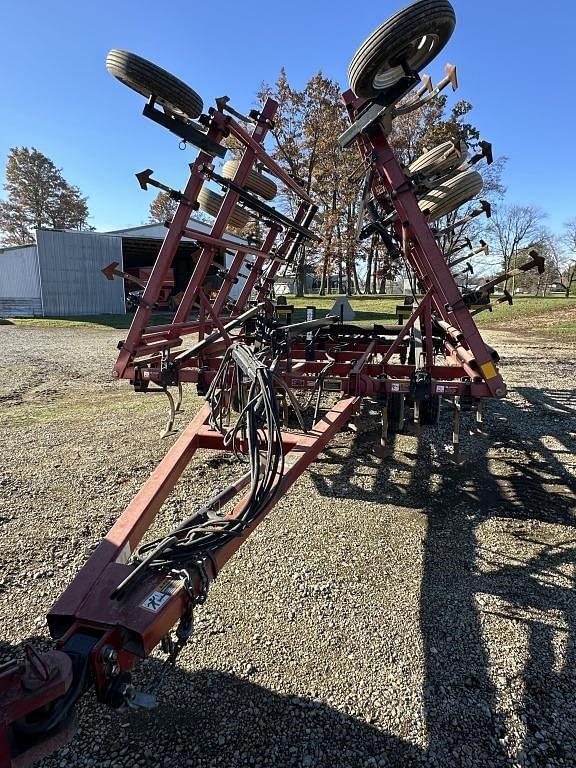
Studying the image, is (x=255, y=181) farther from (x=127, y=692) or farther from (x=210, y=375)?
(x=127, y=692)

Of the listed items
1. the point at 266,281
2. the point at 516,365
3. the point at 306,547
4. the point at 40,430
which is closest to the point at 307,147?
the point at 516,365

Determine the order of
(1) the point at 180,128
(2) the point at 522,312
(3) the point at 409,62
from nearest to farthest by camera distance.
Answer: (3) the point at 409,62, (1) the point at 180,128, (2) the point at 522,312

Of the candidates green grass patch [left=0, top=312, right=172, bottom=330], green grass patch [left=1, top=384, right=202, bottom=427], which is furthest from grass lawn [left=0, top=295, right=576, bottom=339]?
green grass patch [left=1, top=384, right=202, bottom=427]

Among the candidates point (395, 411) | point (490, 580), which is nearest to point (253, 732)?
point (490, 580)

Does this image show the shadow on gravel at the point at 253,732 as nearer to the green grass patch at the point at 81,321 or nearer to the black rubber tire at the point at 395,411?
the black rubber tire at the point at 395,411

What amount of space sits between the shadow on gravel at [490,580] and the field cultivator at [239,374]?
1.86 ft

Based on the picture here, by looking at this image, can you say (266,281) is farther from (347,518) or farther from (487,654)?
(487,654)

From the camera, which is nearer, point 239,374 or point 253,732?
point 253,732

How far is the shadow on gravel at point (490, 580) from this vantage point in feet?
6.38

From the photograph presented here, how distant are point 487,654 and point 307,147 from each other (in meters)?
29.8

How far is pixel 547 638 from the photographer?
242 cm

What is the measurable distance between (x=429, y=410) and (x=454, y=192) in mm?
2267

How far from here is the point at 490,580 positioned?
2.91 metres

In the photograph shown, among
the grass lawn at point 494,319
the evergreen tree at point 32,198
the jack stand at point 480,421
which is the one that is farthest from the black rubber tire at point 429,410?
the evergreen tree at point 32,198
